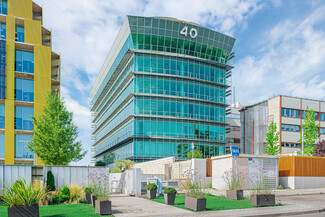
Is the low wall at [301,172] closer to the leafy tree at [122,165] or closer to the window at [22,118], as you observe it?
the leafy tree at [122,165]

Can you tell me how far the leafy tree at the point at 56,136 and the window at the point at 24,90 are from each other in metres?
11.4

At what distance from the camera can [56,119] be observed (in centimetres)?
3488

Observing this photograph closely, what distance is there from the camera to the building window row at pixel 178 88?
54625mm

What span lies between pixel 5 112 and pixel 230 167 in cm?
3347

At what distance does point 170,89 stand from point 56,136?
26131 millimetres

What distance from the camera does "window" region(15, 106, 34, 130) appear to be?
147 ft

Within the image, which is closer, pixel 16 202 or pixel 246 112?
pixel 16 202

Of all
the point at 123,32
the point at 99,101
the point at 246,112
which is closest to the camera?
the point at 123,32

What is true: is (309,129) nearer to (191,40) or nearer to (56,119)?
(191,40)

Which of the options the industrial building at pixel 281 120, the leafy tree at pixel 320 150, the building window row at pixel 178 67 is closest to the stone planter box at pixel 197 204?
the leafy tree at pixel 320 150

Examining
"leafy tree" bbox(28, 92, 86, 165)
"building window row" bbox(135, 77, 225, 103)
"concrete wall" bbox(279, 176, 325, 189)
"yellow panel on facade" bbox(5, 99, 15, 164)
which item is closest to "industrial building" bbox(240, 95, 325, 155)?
"building window row" bbox(135, 77, 225, 103)

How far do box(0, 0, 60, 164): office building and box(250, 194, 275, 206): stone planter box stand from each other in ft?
111

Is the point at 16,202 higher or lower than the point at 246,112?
lower

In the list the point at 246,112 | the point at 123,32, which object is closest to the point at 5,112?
the point at 123,32
